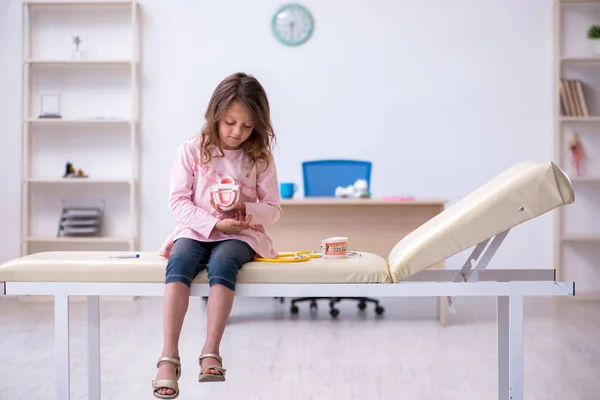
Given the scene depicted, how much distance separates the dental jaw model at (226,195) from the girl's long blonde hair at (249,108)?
155mm

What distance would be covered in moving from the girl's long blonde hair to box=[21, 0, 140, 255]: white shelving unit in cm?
298

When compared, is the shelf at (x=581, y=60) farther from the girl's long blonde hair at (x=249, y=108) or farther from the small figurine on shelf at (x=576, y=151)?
the girl's long blonde hair at (x=249, y=108)

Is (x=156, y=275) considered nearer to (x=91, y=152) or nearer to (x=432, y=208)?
(x=432, y=208)

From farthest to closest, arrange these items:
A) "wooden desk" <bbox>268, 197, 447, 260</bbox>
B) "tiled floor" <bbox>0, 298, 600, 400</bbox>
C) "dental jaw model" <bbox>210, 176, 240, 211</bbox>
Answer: "wooden desk" <bbox>268, 197, 447, 260</bbox> → "tiled floor" <bbox>0, 298, 600, 400</bbox> → "dental jaw model" <bbox>210, 176, 240, 211</bbox>

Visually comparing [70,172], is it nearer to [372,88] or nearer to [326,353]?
[372,88]

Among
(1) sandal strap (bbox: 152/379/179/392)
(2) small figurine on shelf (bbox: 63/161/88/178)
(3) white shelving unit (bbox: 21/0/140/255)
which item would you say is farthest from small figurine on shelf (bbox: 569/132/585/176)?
(1) sandal strap (bbox: 152/379/179/392)

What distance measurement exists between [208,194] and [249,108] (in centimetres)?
28

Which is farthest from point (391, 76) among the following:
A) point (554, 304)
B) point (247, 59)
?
point (554, 304)

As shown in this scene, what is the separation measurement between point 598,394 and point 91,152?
3.67 meters

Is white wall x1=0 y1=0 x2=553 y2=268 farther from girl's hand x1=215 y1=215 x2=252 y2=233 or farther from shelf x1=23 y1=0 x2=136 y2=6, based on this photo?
girl's hand x1=215 y1=215 x2=252 y2=233

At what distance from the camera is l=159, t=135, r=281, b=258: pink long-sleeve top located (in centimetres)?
212

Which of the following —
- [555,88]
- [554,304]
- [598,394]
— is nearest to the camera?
[598,394]

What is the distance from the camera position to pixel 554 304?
4.63 m

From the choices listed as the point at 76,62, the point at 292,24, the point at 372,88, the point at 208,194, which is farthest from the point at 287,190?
the point at 208,194
